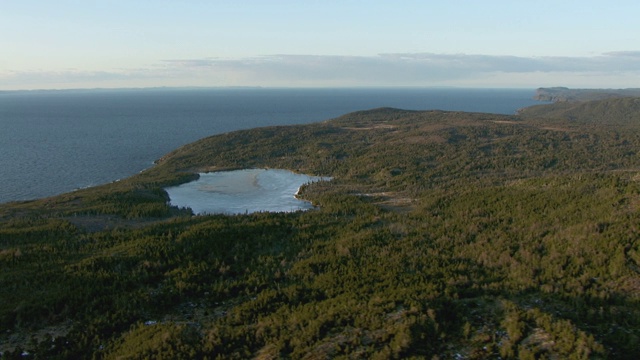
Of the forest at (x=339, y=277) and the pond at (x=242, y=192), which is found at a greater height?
the forest at (x=339, y=277)

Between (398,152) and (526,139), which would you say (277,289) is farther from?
(526,139)

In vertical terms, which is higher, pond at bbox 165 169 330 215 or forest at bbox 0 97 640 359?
forest at bbox 0 97 640 359

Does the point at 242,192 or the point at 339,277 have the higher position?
the point at 339,277

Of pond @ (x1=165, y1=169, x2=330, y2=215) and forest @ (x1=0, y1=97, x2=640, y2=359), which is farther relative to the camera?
pond @ (x1=165, y1=169, x2=330, y2=215)

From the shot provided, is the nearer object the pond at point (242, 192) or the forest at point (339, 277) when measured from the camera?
the forest at point (339, 277)
